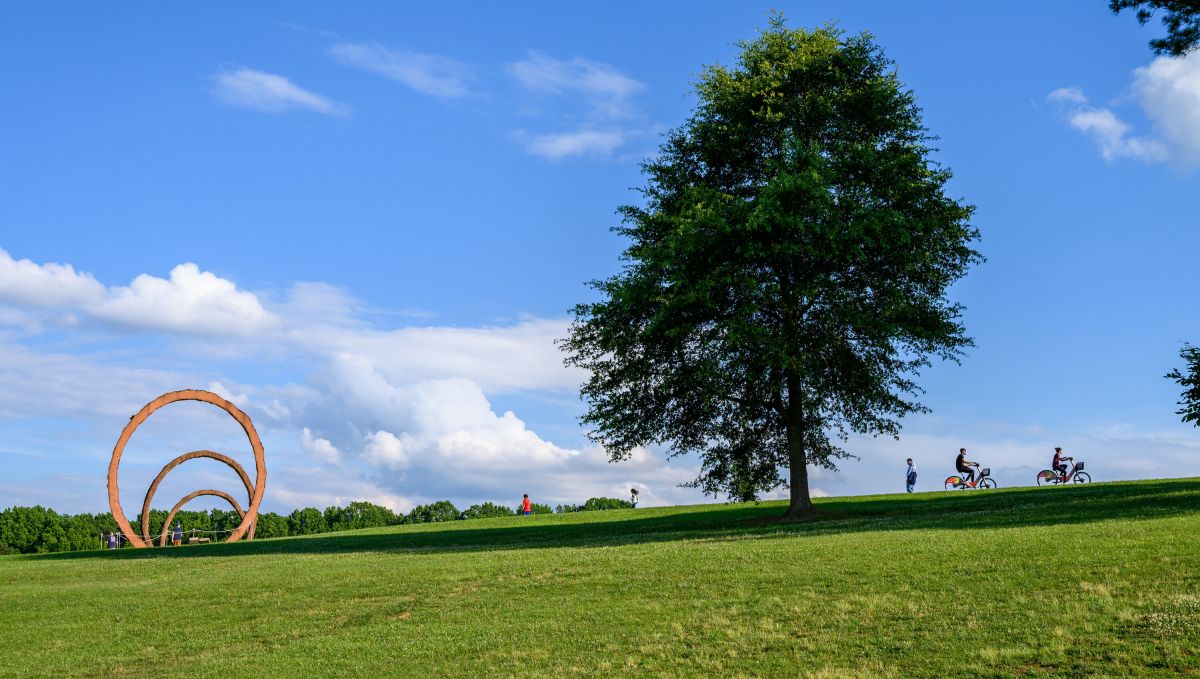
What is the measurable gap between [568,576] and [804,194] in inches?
692

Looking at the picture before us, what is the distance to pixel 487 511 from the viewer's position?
80.6m

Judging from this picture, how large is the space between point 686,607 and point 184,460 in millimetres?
39333

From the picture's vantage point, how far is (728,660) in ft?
44.1

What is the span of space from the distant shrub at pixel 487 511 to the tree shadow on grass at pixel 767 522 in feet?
111

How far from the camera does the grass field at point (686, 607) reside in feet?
43.8

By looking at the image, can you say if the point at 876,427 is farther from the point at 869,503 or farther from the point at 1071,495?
the point at 1071,495

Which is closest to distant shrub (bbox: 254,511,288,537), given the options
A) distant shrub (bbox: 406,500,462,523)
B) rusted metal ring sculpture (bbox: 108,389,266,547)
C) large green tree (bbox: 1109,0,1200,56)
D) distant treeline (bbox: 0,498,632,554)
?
distant treeline (bbox: 0,498,632,554)

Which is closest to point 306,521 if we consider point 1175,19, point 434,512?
point 434,512

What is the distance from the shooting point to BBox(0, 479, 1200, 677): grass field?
43.8ft

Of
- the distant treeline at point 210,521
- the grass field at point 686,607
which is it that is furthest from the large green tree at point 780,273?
the distant treeline at point 210,521

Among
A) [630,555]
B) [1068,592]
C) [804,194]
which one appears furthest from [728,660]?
[804,194]

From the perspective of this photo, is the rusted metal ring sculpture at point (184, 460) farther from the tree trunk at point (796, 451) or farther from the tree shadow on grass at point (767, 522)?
the tree trunk at point (796, 451)

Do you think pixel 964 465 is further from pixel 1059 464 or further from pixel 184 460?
pixel 184 460

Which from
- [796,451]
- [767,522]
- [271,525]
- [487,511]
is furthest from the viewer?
[271,525]
